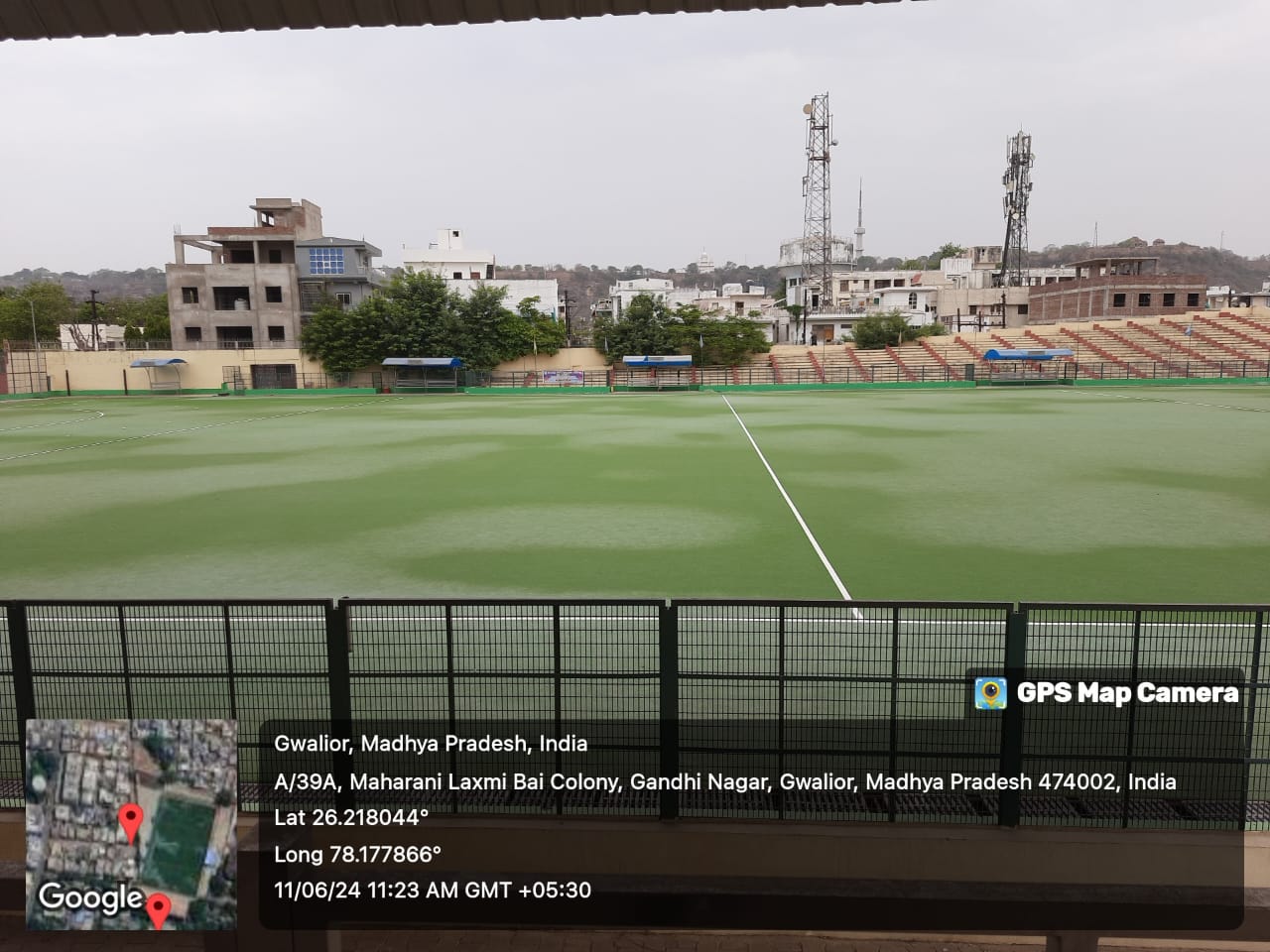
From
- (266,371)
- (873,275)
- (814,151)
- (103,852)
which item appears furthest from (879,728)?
(873,275)

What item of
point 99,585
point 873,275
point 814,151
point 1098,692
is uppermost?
point 814,151

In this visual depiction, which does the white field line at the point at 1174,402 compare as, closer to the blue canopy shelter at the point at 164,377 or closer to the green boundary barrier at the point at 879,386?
the green boundary barrier at the point at 879,386

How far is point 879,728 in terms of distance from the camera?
6098 millimetres

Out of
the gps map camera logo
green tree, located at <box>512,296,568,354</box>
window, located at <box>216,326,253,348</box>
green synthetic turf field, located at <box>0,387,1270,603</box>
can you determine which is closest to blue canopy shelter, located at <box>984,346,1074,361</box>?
green synthetic turf field, located at <box>0,387,1270,603</box>

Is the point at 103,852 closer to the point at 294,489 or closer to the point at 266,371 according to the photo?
the point at 294,489

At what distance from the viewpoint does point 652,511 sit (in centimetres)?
1800

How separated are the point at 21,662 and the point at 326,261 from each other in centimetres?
7810

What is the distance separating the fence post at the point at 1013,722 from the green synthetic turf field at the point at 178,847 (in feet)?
14.3

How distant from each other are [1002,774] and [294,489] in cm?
1910

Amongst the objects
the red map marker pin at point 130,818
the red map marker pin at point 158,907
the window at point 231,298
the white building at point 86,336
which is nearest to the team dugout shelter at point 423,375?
the window at point 231,298

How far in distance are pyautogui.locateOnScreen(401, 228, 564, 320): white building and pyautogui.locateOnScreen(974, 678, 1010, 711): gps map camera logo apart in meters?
88.6

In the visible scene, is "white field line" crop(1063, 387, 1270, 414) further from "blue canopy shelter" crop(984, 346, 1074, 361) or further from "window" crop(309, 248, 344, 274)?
"window" crop(309, 248, 344, 274)

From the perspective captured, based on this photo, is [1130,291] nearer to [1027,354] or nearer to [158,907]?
[1027,354]

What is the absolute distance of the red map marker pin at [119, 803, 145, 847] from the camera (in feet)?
13.4
